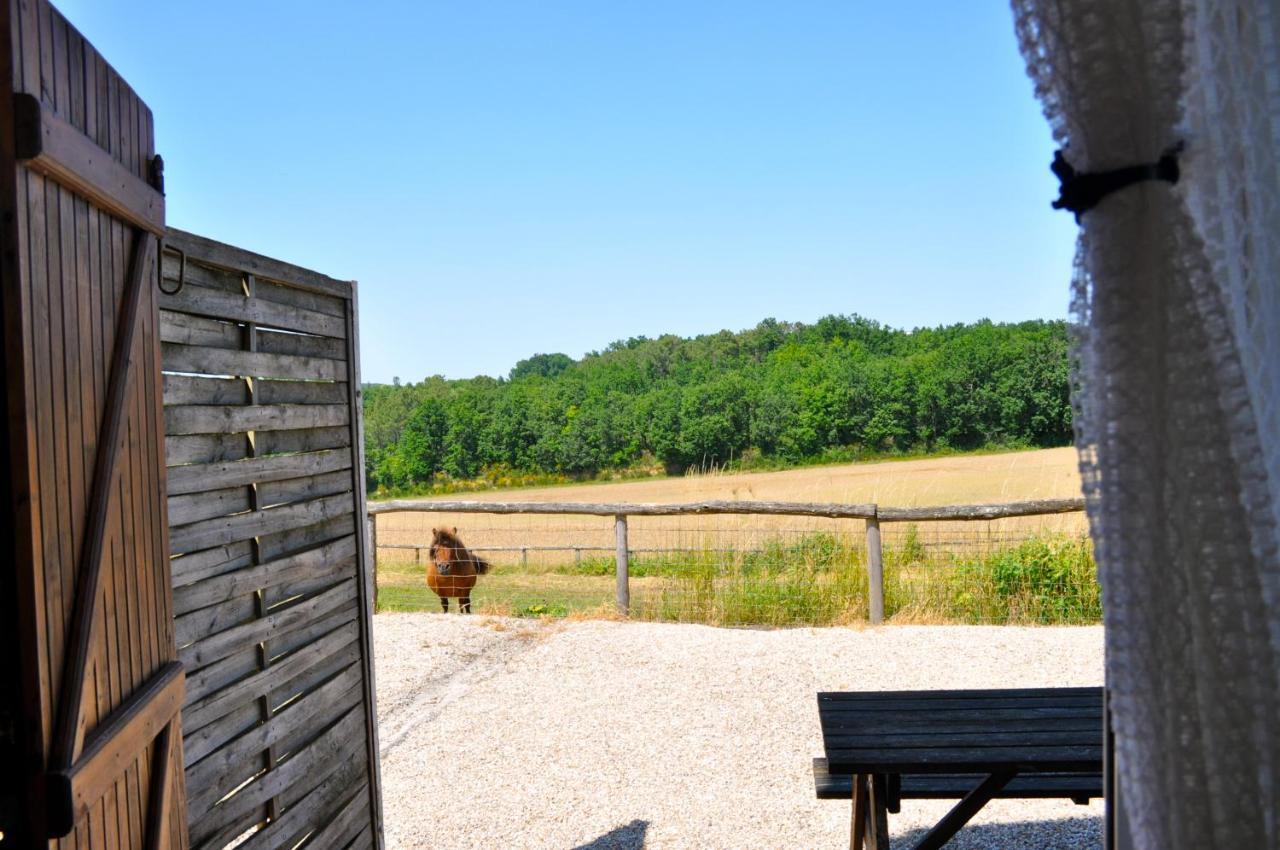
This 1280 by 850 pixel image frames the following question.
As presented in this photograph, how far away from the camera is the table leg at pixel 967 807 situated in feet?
8.86

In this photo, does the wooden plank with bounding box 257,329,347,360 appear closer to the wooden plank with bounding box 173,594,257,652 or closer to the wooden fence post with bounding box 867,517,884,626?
the wooden plank with bounding box 173,594,257,652

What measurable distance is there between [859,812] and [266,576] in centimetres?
204

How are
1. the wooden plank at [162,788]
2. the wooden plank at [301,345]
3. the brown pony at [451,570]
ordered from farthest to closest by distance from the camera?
the brown pony at [451,570]
the wooden plank at [301,345]
the wooden plank at [162,788]

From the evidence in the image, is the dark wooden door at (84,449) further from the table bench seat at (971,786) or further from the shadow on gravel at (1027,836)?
the shadow on gravel at (1027,836)

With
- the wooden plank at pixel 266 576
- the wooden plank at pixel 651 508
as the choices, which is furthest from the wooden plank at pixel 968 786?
the wooden plank at pixel 651 508

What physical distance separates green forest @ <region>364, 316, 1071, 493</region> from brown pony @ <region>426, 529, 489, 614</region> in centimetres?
1442

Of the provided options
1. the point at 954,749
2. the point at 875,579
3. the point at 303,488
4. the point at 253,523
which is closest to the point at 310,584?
the point at 303,488

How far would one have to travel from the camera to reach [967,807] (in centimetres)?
279

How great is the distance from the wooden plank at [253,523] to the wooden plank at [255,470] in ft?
0.32

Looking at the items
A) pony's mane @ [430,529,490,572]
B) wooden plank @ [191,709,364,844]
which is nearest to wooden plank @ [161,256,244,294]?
wooden plank @ [191,709,364,844]

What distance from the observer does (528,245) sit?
1903 inches

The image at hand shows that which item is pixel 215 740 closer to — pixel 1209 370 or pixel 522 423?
pixel 1209 370

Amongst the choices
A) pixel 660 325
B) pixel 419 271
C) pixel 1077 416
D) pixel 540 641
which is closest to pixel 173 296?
pixel 1077 416

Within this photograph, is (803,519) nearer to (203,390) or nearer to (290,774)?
(290,774)
